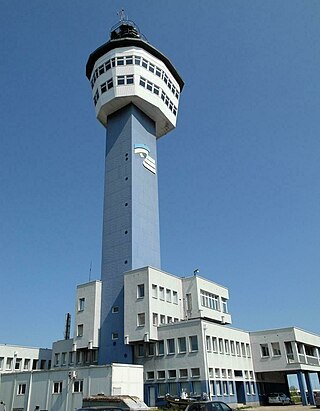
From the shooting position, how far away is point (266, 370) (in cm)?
4384

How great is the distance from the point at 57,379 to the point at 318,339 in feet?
109

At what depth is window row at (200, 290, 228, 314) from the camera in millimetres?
47156

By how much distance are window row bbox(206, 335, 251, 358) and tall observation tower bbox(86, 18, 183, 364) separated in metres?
8.61

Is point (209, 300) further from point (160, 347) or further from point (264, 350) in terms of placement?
point (160, 347)

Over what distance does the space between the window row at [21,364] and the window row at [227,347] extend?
27.8 meters

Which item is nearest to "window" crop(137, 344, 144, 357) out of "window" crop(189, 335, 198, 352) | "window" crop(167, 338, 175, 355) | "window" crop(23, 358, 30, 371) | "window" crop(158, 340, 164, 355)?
"window" crop(158, 340, 164, 355)

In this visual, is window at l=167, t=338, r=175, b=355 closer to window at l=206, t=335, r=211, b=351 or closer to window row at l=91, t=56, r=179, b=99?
window at l=206, t=335, r=211, b=351

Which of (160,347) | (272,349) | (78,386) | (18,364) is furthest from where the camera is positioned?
(18,364)

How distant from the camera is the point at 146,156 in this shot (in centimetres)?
5262

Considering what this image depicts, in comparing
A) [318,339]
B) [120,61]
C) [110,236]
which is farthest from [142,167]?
[318,339]

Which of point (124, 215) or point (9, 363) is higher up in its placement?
point (124, 215)

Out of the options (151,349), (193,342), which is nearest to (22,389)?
(151,349)

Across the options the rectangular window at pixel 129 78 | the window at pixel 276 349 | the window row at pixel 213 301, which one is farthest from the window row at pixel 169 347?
the rectangular window at pixel 129 78

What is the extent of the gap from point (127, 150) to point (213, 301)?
22.3 m
